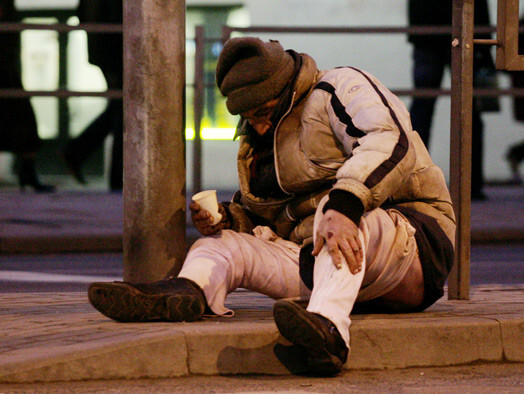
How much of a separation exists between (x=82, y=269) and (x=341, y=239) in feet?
17.2

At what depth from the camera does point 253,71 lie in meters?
4.59

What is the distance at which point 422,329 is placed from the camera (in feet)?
14.3

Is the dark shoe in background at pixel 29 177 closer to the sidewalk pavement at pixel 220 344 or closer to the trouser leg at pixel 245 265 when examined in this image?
the sidewalk pavement at pixel 220 344

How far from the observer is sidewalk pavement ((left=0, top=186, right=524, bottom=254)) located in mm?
10836

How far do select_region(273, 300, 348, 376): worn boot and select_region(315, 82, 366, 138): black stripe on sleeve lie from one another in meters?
0.80

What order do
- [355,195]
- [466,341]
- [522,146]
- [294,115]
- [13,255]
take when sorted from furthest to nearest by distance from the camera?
1. [522,146]
2. [13,255]
3. [294,115]
4. [466,341]
5. [355,195]

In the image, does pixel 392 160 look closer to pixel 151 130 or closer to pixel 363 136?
pixel 363 136

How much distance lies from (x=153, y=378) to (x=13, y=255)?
6.67m

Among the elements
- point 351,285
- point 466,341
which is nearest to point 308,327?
point 351,285

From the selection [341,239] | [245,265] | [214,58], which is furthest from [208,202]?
[214,58]

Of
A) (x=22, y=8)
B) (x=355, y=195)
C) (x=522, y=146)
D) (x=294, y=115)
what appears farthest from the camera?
(x=522, y=146)

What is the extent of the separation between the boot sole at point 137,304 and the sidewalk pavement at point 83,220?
640cm

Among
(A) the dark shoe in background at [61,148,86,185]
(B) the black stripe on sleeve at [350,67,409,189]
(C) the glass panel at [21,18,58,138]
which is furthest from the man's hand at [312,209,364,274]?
(A) the dark shoe in background at [61,148,86,185]

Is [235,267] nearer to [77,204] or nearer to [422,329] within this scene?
[422,329]
